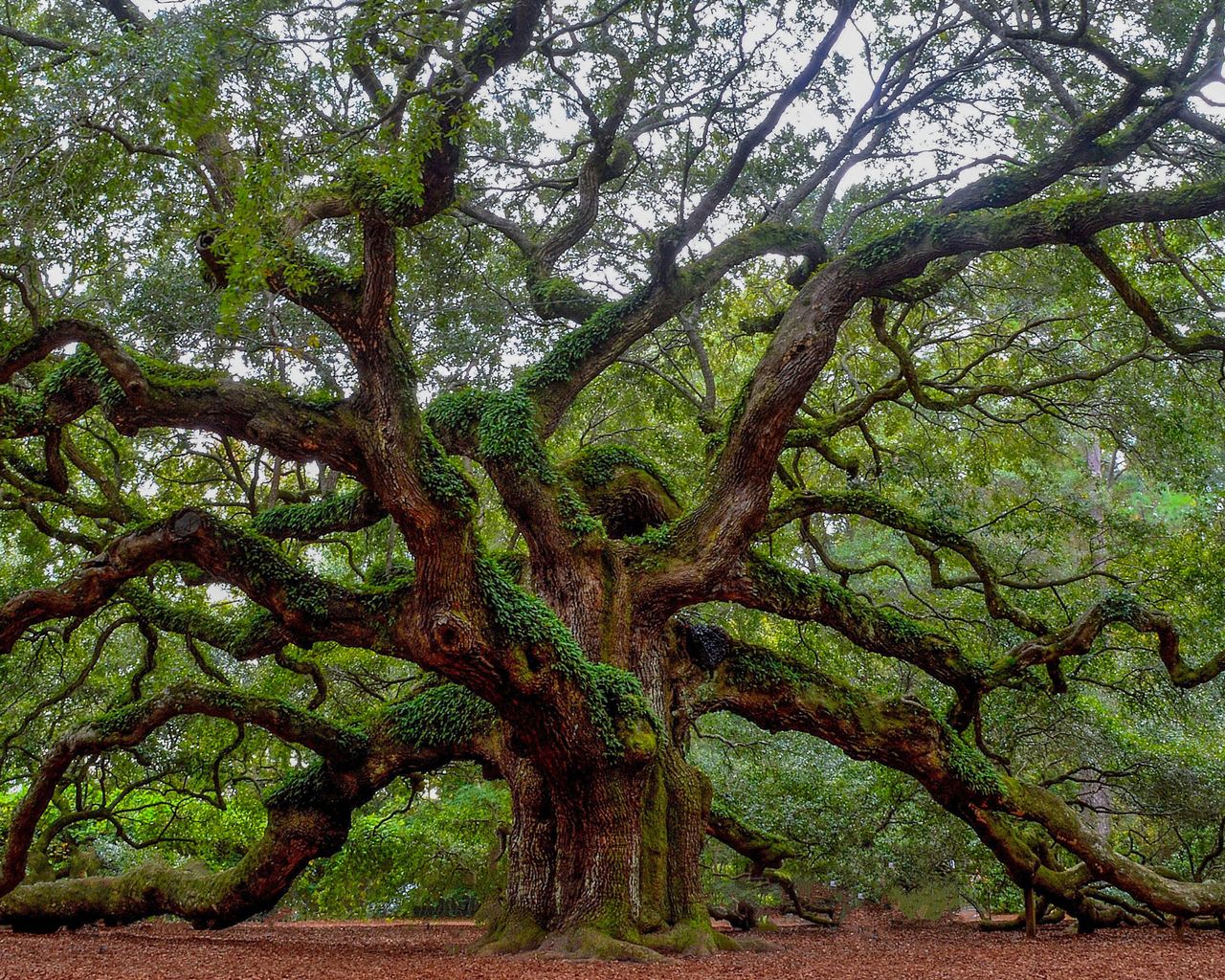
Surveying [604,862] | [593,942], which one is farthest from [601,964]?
[604,862]

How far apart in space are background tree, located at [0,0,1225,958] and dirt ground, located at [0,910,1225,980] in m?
0.48

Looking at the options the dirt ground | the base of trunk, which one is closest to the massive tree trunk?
the base of trunk

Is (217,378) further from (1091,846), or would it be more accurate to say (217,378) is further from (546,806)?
(1091,846)

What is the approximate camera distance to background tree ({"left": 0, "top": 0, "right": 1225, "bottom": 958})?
5352 mm

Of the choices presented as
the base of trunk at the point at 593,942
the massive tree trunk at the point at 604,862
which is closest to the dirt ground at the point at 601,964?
the base of trunk at the point at 593,942

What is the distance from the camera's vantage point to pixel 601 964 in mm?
5133

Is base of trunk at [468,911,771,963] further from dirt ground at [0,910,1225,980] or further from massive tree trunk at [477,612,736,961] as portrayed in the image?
dirt ground at [0,910,1225,980]

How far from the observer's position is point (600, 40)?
7656mm

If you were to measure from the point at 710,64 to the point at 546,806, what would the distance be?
626cm

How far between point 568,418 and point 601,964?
7.29 m

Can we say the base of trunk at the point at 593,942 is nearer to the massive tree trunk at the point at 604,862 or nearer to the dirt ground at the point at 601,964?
the massive tree trunk at the point at 604,862

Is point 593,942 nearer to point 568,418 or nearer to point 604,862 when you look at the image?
point 604,862

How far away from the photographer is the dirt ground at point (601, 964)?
481 cm

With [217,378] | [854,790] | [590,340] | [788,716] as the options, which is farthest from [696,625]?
[217,378]
